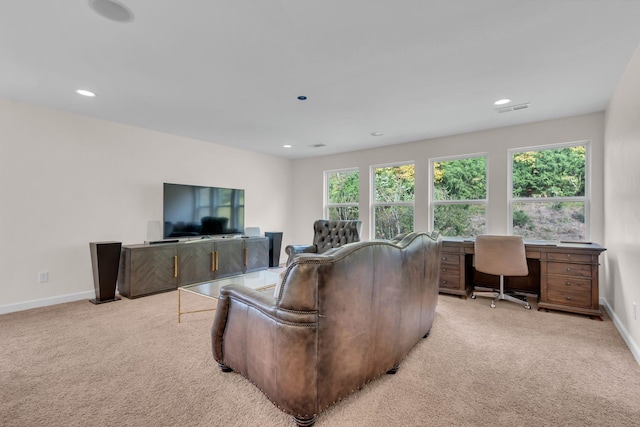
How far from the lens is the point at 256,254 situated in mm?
5516

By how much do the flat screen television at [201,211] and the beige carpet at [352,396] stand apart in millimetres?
1808

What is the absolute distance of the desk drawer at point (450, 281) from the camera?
4031 mm

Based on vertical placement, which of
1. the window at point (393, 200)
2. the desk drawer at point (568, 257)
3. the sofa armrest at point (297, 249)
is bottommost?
the sofa armrest at point (297, 249)

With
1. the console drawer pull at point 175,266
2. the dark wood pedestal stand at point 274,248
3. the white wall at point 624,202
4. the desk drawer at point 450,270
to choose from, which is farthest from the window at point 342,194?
the white wall at point 624,202

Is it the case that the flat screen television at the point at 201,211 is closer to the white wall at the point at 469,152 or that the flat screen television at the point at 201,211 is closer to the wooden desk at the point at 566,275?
the white wall at the point at 469,152

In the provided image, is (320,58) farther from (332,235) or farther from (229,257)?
(229,257)

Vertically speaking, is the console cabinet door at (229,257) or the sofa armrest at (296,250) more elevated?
the sofa armrest at (296,250)

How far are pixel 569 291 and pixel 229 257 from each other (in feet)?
15.2

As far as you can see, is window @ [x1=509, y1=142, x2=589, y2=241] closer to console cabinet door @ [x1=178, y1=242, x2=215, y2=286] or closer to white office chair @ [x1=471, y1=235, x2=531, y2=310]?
white office chair @ [x1=471, y1=235, x2=531, y2=310]

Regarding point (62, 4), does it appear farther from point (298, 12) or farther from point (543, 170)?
point (543, 170)

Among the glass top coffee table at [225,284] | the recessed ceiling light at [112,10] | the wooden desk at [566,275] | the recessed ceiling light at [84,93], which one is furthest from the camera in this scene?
the wooden desk at [566,275]

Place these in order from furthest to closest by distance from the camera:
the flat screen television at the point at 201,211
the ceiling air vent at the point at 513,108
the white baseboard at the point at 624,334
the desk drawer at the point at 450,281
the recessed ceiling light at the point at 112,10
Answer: the flat screen television at the point at 201,211
the desk drawer at the point at 450,281
the ceiling air vent at the point at 513,108
the white baseboard at the point at 624,334
the recessed ceiling light at the point at 112,10

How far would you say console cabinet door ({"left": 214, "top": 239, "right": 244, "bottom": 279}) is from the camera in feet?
16.0

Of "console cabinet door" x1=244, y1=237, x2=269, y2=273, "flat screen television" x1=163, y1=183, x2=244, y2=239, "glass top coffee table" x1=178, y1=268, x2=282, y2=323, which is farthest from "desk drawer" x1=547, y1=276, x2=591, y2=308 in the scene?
"flat screen television" x1=163, y1=183, x2=244, y2=239
